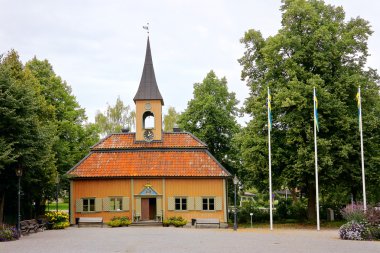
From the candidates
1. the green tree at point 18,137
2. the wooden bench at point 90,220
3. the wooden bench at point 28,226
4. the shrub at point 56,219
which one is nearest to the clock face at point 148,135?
the wooden bench at point 90,220

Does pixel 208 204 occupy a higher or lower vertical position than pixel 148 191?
lower

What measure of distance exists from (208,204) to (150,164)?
499 cm

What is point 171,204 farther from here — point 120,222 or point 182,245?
point 182,245

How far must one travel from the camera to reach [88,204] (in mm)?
36625

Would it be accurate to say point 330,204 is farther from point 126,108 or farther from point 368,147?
point 126,108

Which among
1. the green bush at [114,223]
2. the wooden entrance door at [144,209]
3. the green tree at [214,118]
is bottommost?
the green bush at [114,223]

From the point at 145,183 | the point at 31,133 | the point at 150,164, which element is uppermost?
the point at 31,133

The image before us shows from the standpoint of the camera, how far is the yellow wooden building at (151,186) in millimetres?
36000

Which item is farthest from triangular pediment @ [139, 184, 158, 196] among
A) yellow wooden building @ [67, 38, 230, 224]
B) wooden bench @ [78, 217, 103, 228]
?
wooden bench @ [78, 217, 103, 228]

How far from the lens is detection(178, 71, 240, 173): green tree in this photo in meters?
45.2

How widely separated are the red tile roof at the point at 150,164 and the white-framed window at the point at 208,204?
5.78ft

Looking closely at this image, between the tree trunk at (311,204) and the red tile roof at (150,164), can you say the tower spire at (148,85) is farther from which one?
the tree trunk at (311,204)

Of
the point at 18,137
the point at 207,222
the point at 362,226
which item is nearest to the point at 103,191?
the point at 207,222

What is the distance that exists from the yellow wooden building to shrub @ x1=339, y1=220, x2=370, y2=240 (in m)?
13.2
